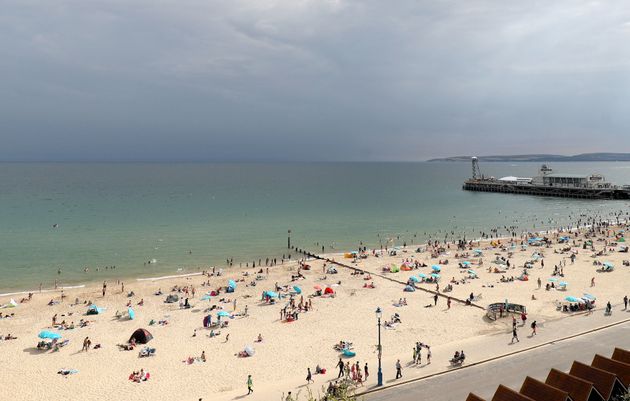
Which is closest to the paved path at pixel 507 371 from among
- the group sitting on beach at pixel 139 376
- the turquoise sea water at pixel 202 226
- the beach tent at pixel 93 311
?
the group sitting on beach at pixel 139 376

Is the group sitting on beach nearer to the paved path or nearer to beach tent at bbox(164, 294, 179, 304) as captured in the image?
the paved path

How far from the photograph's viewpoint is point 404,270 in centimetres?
4212

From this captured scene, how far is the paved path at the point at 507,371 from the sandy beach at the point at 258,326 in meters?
1.45

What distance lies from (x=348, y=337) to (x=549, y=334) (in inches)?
432

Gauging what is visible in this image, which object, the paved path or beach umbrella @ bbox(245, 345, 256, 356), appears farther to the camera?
beach umbrella @ bbox(245, 345, 256, 356)

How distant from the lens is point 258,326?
2814cm

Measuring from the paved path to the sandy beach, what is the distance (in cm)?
145

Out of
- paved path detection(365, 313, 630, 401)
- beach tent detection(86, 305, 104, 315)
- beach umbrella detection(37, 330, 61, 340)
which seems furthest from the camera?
beach tent detection(86, 305, 104, 315)

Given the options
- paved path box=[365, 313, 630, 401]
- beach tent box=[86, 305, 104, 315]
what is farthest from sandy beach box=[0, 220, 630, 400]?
paved path box=[365, 313, 630, 401]

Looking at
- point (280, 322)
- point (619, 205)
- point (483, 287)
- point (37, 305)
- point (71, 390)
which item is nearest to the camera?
point (71, 390)

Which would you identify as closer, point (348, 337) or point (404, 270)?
point (348, 337)

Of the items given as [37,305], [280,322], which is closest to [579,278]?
[280,322]

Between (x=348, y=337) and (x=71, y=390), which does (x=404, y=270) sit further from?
(x=71, y=390)

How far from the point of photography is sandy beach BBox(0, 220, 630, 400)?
20672 mm
